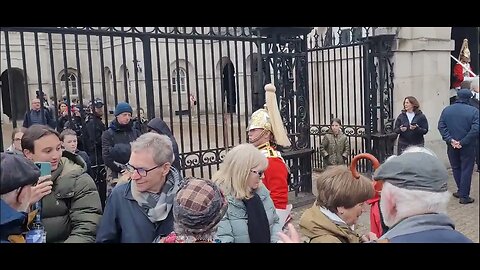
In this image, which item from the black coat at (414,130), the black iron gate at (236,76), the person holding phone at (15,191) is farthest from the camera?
the black coat at (414,130)

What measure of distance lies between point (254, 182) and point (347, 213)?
0.75 m

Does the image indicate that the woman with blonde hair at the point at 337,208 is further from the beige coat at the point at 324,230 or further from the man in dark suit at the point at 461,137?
the man in dark suit at the point at 461,137

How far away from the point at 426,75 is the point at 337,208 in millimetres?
7717

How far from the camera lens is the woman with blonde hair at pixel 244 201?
116 inches

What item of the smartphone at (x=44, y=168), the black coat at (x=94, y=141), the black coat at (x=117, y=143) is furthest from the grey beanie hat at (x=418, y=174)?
the black coat at (x=94, y=141)

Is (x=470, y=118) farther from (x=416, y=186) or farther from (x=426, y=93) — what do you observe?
(x=416, y=186)

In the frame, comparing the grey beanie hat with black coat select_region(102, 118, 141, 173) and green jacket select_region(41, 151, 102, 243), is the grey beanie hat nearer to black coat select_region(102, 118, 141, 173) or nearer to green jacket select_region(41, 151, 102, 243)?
green jacket select_region(41, 151, 102, 243)

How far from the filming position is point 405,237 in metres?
1.76

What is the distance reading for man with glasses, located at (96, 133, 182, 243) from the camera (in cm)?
272

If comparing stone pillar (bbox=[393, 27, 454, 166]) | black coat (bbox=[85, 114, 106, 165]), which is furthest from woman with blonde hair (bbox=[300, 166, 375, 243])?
stone pillar (bbox=[393, 27, 454, 166])

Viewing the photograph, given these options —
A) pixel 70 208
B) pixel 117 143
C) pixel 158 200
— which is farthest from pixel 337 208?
pixel 117 143

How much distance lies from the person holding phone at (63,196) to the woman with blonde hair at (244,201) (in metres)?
0.83

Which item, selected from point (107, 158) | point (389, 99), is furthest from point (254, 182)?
point (389, 99)
